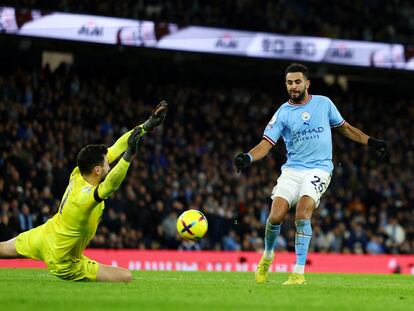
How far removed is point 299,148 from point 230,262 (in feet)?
32.5

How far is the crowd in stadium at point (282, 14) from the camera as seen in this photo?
82.7ft

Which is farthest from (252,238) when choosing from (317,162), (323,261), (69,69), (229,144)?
(317,162)

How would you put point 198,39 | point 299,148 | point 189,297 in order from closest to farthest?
point 189,297, point 299,148, point 198,39

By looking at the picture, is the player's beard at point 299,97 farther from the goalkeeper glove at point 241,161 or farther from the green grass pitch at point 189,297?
the green grass pitch at point 189,297

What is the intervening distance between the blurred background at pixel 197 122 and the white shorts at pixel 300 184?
9.65m

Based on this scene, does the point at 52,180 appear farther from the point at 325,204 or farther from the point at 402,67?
the point at 402,67

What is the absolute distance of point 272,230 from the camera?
36.5 feet

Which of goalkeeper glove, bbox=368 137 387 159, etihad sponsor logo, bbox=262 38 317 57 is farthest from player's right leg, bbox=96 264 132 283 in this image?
etihad sponsor logo, bbox=262 38 317 57

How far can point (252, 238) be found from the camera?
23.8m

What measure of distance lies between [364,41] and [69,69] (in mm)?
9031

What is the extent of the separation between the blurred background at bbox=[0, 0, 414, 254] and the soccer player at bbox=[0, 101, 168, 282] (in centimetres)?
881

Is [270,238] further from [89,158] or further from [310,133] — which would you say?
[89,158]

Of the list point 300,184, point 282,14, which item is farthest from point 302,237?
point 282,14

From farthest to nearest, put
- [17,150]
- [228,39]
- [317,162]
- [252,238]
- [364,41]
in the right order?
[364,41], [228,39], [252,238], [17,150], [317,162]
